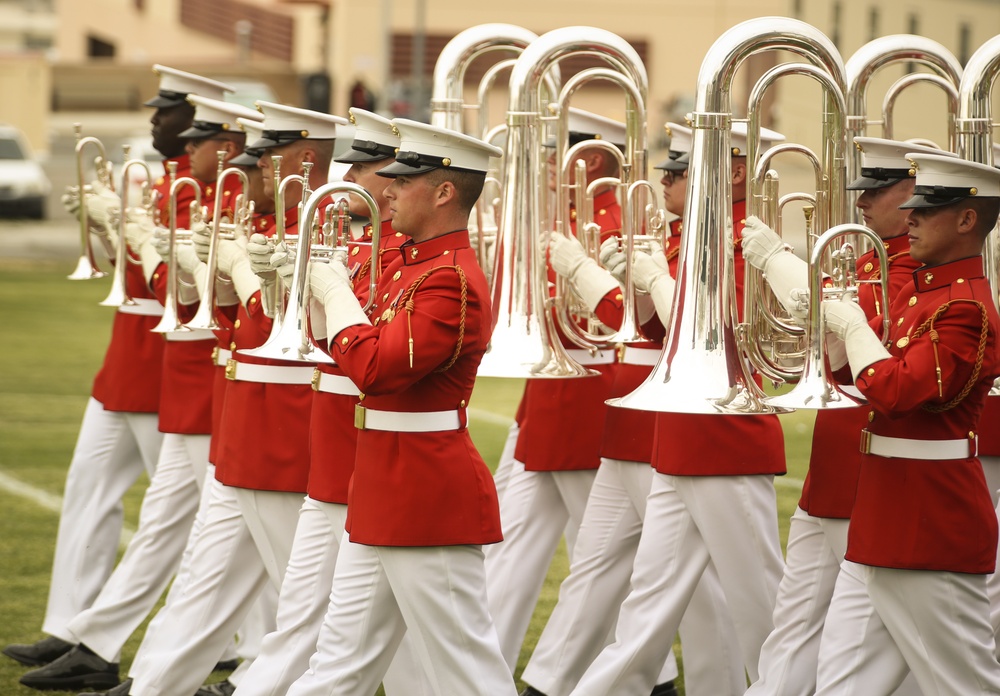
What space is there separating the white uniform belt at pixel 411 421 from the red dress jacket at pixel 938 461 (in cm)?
114

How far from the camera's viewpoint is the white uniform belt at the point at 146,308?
7098 mm

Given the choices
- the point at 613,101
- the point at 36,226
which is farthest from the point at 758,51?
the point at 613,101

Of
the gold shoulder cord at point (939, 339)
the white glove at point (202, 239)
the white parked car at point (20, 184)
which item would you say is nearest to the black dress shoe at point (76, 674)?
the white glove at point (202, 239)

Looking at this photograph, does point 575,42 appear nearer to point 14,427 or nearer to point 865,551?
point 865,551

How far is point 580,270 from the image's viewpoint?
6.19m

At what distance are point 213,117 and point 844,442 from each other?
9.20 feet

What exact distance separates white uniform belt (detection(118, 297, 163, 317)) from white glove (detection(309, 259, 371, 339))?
7.97 ft

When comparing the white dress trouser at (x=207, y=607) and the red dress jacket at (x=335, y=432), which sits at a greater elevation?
the red dress jacket at (x=335, y=432)

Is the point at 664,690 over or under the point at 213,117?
under

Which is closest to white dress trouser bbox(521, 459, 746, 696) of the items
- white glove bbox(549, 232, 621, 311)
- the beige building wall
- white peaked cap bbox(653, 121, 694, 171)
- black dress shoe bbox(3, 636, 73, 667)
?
white glove bbox(549, 232, 621, 311)

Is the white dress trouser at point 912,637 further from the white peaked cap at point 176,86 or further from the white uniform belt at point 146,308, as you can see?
the white peaked cap at point 176,86

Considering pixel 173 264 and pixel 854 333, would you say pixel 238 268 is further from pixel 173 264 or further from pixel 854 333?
pixel 854 333

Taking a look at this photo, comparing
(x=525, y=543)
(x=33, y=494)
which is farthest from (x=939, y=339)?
(x=33, y=494)

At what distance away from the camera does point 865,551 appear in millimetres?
4859
